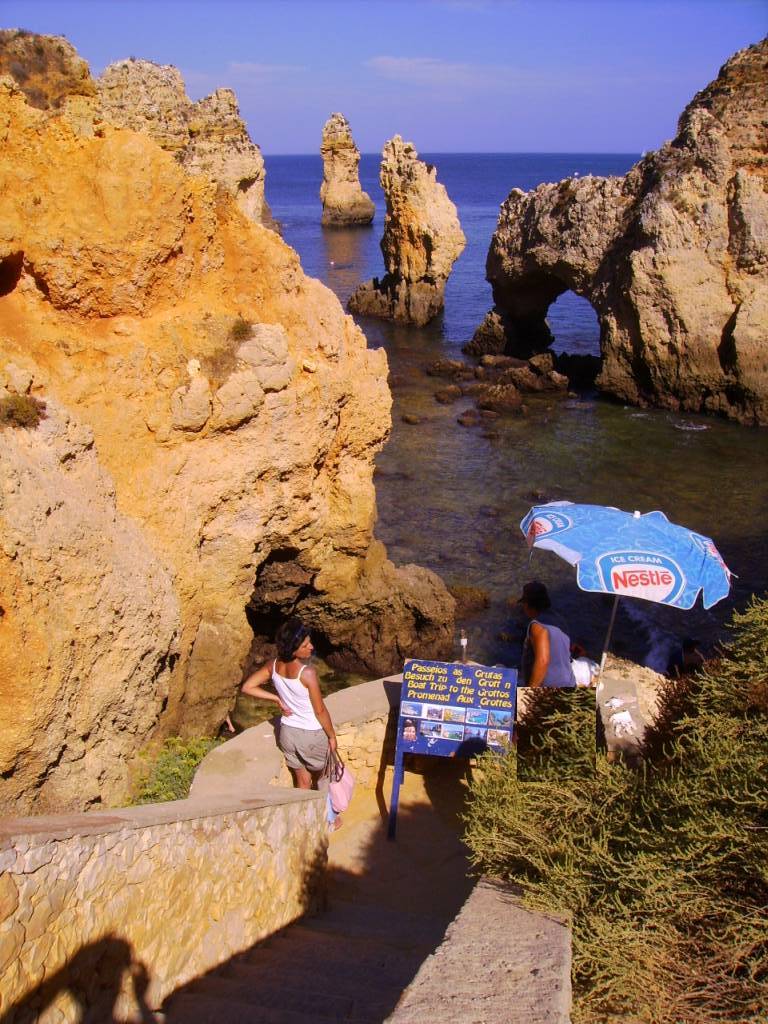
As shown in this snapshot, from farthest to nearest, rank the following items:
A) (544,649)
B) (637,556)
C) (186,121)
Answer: (186,121) → (637,556) → (544,649)

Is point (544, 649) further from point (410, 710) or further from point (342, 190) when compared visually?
point (342, 190)

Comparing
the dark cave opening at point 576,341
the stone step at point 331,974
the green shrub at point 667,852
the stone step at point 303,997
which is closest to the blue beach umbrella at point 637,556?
the green shrub at point 667,852

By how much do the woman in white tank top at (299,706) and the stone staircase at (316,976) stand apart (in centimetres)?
118

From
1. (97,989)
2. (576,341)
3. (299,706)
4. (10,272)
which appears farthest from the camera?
(576,341)

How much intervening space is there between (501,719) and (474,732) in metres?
0.26

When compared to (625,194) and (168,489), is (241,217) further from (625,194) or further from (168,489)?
(625,194)

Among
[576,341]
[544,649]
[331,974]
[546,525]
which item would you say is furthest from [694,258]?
[331,974]

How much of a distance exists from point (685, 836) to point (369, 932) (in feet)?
7.70

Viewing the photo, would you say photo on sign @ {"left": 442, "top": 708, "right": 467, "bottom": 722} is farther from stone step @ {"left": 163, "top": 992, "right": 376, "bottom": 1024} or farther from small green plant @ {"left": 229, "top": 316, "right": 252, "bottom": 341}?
small green plant @ {"left": 229, "top": 316, "right": 252, "bottom": 341}

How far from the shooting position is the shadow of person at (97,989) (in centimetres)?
330

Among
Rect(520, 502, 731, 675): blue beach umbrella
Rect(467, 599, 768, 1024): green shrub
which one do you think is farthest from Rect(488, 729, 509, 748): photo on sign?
Rect(520, 502, 731, 675): blue beach umbrella

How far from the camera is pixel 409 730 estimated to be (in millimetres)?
7039

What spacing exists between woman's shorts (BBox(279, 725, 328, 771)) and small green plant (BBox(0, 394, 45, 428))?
3369 millimetres

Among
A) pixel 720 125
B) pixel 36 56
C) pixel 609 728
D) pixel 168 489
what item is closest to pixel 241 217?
pixel 168 489
